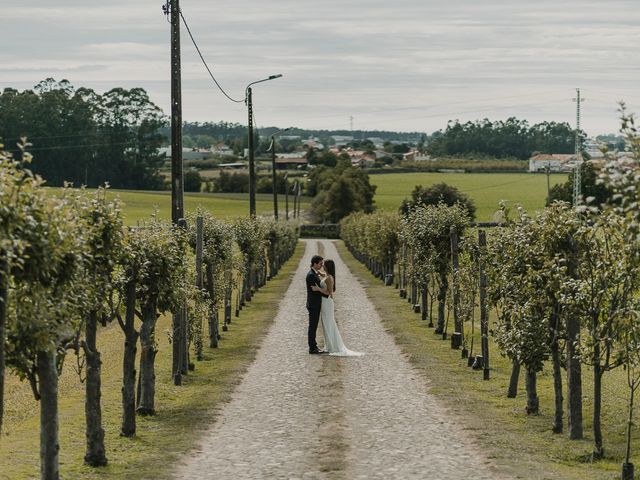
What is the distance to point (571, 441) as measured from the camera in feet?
58.4

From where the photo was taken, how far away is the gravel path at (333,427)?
15.4 meters

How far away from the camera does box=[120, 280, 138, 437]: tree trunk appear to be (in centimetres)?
1839

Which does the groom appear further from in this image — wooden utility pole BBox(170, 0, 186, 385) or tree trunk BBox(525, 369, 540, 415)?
tree trunk BBox(525, 369, 540, 415)

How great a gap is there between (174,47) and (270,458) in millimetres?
12973

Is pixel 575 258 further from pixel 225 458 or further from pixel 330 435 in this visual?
pixel 225 458

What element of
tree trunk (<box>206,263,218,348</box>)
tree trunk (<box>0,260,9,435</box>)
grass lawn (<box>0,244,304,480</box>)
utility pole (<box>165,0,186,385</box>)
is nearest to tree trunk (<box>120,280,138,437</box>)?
grass lawn (<box>0,244,304,480</box>)

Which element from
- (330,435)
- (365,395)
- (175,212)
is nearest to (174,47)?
(175,212)

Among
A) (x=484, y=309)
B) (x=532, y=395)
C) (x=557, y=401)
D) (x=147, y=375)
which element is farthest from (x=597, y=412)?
(x=484, y=309)

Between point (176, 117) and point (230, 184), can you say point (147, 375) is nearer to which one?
point (176, 117)

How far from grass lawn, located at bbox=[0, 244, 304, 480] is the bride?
1.99 m

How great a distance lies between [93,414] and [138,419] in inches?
155

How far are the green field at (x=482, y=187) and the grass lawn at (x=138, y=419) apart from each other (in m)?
106

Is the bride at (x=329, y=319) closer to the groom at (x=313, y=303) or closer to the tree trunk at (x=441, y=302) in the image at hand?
the groom at (x=313, y=303)

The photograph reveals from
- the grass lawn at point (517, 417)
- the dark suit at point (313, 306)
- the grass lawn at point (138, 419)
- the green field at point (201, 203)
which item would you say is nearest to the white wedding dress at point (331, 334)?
the dark suit at point (313, 306)
